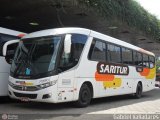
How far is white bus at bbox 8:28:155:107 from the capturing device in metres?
12.0

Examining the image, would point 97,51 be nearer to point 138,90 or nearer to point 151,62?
point 138,90

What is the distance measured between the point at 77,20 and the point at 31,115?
10.6 m

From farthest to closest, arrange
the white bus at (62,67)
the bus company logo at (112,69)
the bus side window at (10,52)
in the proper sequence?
1. the bus company logo at (112,69)
2. the bus side window at (10,52)
3. the white bus at (62,67)

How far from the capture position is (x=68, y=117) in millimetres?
10680

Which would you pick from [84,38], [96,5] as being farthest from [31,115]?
[96,5]

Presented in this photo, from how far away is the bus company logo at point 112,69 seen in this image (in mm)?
14905

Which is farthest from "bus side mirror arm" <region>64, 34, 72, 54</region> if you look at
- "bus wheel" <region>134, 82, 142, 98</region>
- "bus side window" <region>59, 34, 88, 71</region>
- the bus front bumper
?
"bus wheel" <region>134, 82, 142, 98</region>

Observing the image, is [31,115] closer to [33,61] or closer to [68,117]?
[68,117]

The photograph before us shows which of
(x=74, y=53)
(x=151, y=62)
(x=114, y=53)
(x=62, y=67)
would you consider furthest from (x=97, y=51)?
(x=151, y=62)

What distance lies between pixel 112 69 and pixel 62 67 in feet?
14.4

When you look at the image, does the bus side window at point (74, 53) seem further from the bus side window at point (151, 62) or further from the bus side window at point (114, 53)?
the bus side window at point (151, 62)

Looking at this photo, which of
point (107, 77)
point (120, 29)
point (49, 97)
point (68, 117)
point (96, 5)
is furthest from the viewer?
point (120, 29)

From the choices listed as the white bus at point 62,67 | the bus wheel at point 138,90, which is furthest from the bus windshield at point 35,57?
the bus wheel at point 138,90

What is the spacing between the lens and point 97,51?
14.6 meters
